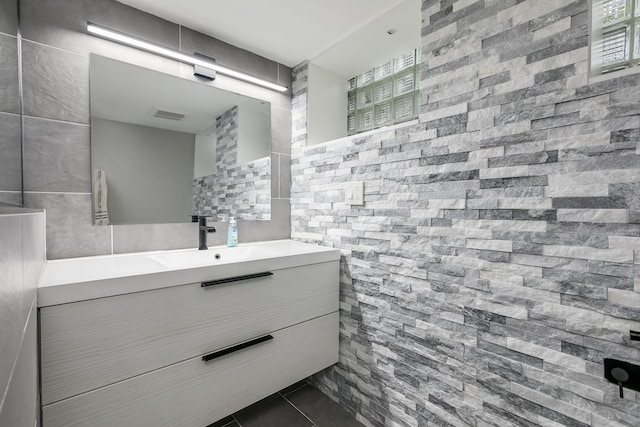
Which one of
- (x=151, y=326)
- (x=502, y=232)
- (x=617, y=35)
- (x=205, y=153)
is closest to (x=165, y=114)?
(x=205, y=153)

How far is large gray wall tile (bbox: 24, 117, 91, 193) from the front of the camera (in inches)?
49.5

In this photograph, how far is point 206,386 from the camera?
1.24 meters

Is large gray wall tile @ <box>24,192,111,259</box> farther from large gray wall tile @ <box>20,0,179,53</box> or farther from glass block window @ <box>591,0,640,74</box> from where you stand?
glass block window @ <box>591,0,640,74</box>

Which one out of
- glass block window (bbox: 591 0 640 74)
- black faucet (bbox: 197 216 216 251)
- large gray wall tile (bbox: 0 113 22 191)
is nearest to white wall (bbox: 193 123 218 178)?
black faucet (bbox: 197 216 216 251)

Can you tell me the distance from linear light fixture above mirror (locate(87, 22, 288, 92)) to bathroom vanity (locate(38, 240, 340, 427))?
3.43ft

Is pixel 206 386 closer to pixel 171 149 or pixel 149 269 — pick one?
pixel 149 269

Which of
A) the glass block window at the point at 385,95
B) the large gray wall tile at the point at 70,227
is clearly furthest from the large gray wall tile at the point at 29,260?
the glass block window at the point at 385,95

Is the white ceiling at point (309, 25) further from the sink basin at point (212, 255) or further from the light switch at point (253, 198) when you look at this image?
the sink basin at point (212, 255)

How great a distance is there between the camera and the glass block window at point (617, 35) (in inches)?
38.0

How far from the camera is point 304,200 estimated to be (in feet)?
6.52

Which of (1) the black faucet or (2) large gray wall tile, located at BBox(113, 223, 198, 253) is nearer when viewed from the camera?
(2) large gray wall tile, located at BBox(113, 223, 198, 253)

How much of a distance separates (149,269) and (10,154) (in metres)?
0.58

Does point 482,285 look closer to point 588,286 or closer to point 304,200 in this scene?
point 588,286

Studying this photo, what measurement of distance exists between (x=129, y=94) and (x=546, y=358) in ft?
6.78
